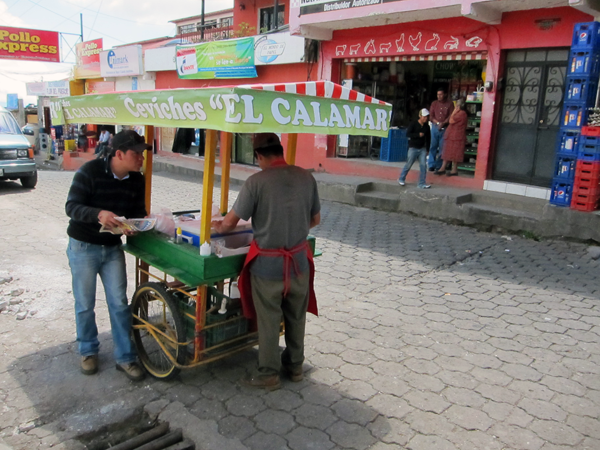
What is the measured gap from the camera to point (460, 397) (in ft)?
11.3

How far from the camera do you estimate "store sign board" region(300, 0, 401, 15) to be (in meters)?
9.96

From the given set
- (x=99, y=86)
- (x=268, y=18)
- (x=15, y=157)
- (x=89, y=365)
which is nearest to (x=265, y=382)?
(x=89, y=365)

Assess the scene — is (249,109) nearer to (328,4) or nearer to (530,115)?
(530,115)

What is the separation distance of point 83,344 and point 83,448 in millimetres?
938

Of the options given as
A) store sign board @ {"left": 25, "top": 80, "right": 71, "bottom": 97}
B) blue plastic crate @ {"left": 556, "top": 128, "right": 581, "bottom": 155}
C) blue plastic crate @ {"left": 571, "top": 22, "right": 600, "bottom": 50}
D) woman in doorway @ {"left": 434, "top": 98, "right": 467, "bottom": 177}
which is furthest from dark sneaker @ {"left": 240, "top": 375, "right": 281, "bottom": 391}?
store sign board @ {"left": 25, "top": 80, "right": 71, "bottom": 97}

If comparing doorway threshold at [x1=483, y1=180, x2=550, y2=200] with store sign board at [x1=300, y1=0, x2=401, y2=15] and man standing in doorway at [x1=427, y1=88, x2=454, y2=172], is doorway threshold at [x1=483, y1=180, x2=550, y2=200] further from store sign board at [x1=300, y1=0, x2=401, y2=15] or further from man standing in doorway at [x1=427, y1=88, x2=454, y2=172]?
store sign board at [x1=300, y1=0, x2=401, y2=15]

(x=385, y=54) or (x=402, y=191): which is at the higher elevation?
(x=385, y=54)

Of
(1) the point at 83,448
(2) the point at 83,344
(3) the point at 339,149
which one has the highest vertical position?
(3) the point at 339,149

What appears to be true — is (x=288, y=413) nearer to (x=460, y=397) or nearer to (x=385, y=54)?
(x=460, y=397)

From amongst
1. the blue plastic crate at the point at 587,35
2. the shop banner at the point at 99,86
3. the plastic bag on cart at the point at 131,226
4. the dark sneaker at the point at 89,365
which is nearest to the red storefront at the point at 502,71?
the blue plastic crate at the point at 587,35

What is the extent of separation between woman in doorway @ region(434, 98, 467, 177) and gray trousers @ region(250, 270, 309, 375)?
7.75 metres

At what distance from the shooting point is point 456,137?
404 inches

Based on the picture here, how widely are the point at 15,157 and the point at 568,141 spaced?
451 inches

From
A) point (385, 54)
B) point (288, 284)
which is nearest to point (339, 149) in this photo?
point (385, 54)
